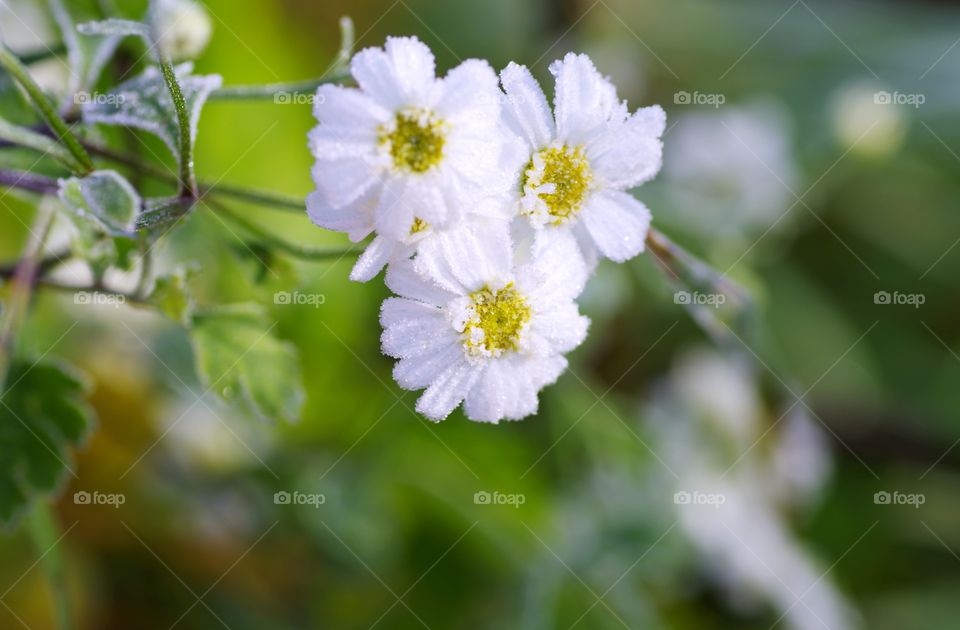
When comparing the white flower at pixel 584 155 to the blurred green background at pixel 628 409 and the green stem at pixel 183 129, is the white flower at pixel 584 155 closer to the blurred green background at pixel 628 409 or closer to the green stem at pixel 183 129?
the green stem at pixel 183 129

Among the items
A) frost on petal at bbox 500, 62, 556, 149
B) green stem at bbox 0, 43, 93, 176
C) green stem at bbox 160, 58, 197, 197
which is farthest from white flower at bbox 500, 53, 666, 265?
green stem at bbox 0, 43, 93, 176

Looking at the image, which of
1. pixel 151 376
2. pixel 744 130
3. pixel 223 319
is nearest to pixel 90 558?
pixel 151 376

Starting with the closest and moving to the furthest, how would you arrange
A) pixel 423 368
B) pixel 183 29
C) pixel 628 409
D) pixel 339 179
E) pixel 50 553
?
1. pixel 339 179
2. pixel 423 368
3. pixel 183 29
4. pixel 50 553
5. pixel 628 409

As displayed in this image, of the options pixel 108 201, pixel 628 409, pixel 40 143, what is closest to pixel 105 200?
pixel 108 201

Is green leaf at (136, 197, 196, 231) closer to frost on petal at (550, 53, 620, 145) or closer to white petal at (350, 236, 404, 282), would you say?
white petal at (350, 236, 404, 282)

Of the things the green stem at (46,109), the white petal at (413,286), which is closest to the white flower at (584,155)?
the white petal at (413,286)

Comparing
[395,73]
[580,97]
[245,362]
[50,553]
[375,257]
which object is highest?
[580,97]

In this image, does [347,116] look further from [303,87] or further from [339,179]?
[303,87]

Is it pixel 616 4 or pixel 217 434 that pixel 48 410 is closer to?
pixel 217 434
